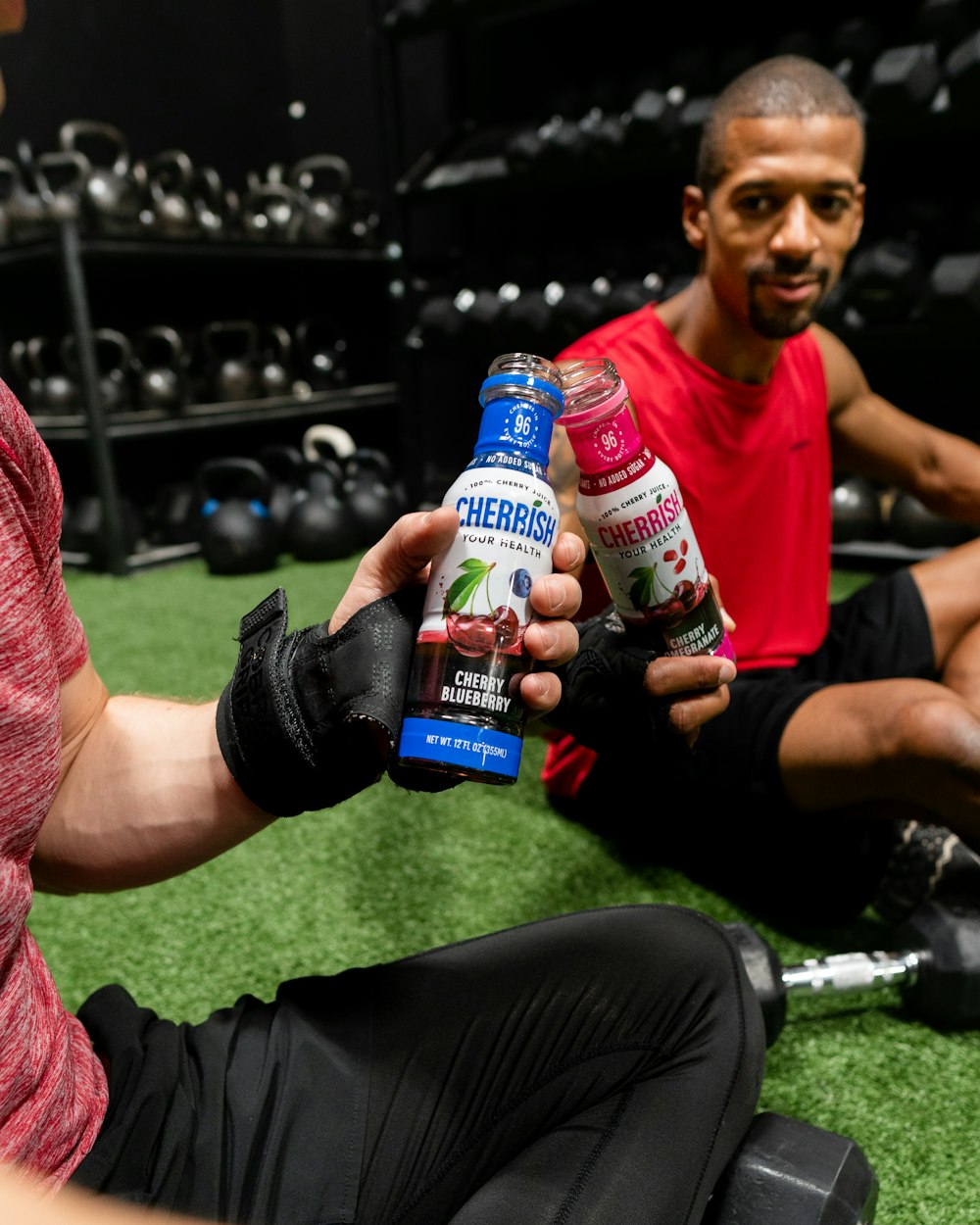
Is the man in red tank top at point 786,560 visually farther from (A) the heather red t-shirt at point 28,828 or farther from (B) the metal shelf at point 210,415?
(B) the metal shelf at point 210,415

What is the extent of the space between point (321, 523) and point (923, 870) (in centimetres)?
259

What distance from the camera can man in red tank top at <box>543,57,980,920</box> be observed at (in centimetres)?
128

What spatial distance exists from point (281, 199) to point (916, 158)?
2.30 meters

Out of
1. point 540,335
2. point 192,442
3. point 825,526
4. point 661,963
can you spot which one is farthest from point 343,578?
point 661,963

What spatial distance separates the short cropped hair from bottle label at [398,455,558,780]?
1166mm

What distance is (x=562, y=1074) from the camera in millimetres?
747

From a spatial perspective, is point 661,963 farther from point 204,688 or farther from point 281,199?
point 281,199

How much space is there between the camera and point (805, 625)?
5.23ft

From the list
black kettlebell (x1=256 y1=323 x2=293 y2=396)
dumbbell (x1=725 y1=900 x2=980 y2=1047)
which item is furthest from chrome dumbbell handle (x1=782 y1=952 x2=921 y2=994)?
black kettlebell (x1=256 y1=323 x2=293 y2=396)

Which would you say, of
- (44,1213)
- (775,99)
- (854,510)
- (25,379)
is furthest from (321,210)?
(44,1213)

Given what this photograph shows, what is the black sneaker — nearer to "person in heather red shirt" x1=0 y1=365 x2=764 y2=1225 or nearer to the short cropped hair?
"person in heather red shirt" x1=0 y1=365 x2=764 y2=1225

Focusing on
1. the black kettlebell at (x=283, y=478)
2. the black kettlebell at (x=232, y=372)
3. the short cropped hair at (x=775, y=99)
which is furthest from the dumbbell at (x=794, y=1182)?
the black kettlebell at (x=232, y=372)

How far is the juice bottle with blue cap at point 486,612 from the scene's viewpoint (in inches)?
24.4

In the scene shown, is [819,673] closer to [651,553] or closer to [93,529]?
[651,553]
